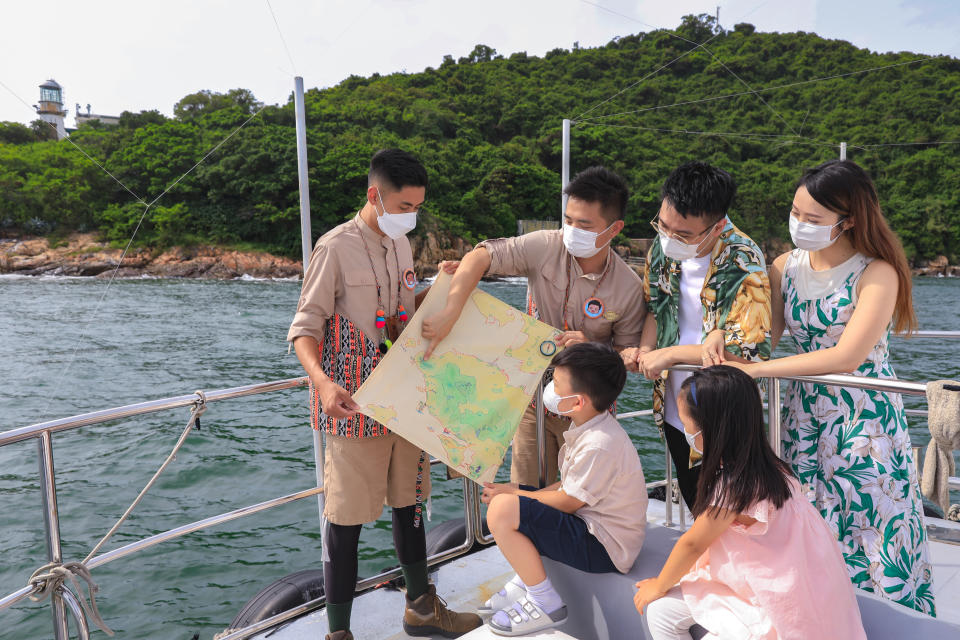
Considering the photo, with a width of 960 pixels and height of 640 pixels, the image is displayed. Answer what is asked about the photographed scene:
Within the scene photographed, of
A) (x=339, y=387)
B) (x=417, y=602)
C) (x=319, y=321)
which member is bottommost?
(x=417, y=602)

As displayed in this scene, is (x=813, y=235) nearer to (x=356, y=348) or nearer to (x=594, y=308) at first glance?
(x=594, y=308)

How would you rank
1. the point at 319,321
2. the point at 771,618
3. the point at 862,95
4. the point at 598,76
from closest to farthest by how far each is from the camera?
1. the point at 771,618
2. the point at 319,321
3. the point at 862,95
4. the point at 598,76

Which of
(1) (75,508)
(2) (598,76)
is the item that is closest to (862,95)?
(2) (598,76)

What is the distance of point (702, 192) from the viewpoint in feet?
6.07

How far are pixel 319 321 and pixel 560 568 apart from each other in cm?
105

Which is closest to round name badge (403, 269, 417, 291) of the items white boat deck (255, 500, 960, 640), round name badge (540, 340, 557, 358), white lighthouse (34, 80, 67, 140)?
round name badge (540, 340, 557, 358)

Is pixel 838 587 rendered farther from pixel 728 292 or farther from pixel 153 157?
pixel 153 157

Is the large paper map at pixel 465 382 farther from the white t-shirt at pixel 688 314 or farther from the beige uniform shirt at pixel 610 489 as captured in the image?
the white t-shirt at pixel 688 314

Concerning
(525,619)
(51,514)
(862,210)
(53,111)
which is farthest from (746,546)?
(53,111)

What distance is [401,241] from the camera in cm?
213

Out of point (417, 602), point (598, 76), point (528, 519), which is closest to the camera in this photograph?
point (528, 519)

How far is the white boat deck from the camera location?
6.82 feet

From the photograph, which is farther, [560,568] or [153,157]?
[153,157]

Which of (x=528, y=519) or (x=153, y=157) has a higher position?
(x=153, y=157)
